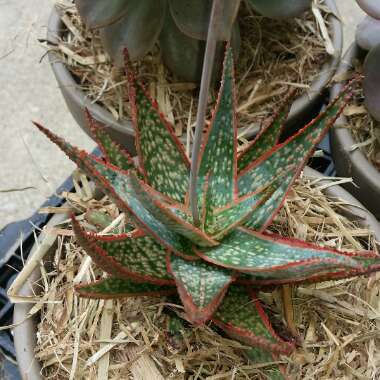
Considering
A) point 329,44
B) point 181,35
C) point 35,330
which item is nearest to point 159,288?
point 35,330

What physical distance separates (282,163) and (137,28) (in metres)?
0.42

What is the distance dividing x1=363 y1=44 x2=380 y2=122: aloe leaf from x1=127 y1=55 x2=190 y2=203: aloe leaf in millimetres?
435

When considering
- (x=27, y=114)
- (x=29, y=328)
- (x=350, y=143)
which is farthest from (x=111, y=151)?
(x=27, y=114)

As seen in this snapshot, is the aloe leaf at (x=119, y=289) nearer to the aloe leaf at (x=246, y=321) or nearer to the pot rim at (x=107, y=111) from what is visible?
the aloe leaf at (x=246, y=321)

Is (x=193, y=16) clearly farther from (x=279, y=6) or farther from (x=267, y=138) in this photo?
(x=267, y=138)

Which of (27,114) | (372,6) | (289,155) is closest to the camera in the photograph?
(289,155)

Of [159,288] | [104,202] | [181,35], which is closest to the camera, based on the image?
[159,288]

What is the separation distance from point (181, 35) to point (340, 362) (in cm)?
61

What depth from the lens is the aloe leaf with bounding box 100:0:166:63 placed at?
38.2 inches

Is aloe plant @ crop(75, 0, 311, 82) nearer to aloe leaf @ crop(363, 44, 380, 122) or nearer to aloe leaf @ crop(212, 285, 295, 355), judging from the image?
aloe leaf @ crop(363, 44, 380, 122)

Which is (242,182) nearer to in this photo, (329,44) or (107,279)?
(107,279)

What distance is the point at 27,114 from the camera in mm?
1612

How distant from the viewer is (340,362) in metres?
0.71

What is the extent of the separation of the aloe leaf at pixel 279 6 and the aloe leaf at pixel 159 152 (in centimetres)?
40
